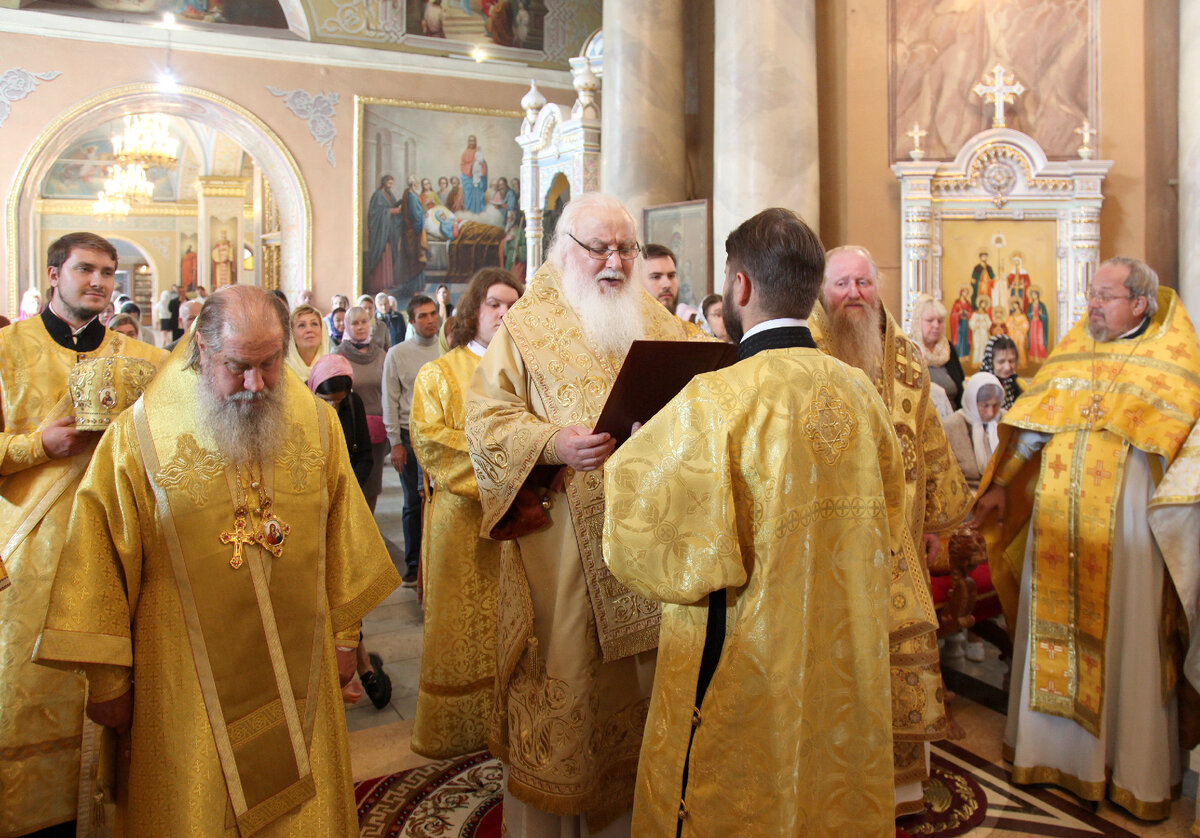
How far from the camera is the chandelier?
15.7m

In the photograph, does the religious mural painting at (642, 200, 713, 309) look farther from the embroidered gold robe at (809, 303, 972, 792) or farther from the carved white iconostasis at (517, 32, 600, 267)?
the embroidered gold robe at (809, 303, 972, 792)

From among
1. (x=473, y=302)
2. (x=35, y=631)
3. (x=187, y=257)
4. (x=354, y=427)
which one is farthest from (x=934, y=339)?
(x=187, y=257)

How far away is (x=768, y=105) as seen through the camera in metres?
6.90

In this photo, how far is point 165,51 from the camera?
1400 centimetres

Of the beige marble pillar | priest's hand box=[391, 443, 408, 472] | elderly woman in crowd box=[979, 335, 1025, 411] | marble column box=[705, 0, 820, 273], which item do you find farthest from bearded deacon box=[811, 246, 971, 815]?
the beige marble pillar

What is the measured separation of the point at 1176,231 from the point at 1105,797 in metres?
5.74

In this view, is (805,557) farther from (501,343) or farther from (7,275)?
(7,275)

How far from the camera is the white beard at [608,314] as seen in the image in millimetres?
2693

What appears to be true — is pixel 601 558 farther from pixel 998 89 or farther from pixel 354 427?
pixel 998 89

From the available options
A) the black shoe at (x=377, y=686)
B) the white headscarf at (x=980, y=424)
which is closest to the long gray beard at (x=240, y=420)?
the black shoe at (x=377, y=686)

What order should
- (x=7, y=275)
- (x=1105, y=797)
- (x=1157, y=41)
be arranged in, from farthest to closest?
(x=7, y=275) < (x=1157, y=41) < (x=1105, y=797)

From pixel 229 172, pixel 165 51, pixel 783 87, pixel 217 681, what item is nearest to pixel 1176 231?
pixel 783 87

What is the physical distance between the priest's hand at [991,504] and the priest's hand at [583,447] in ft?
6.74

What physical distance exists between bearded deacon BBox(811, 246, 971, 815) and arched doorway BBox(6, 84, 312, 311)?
13.1 metres
